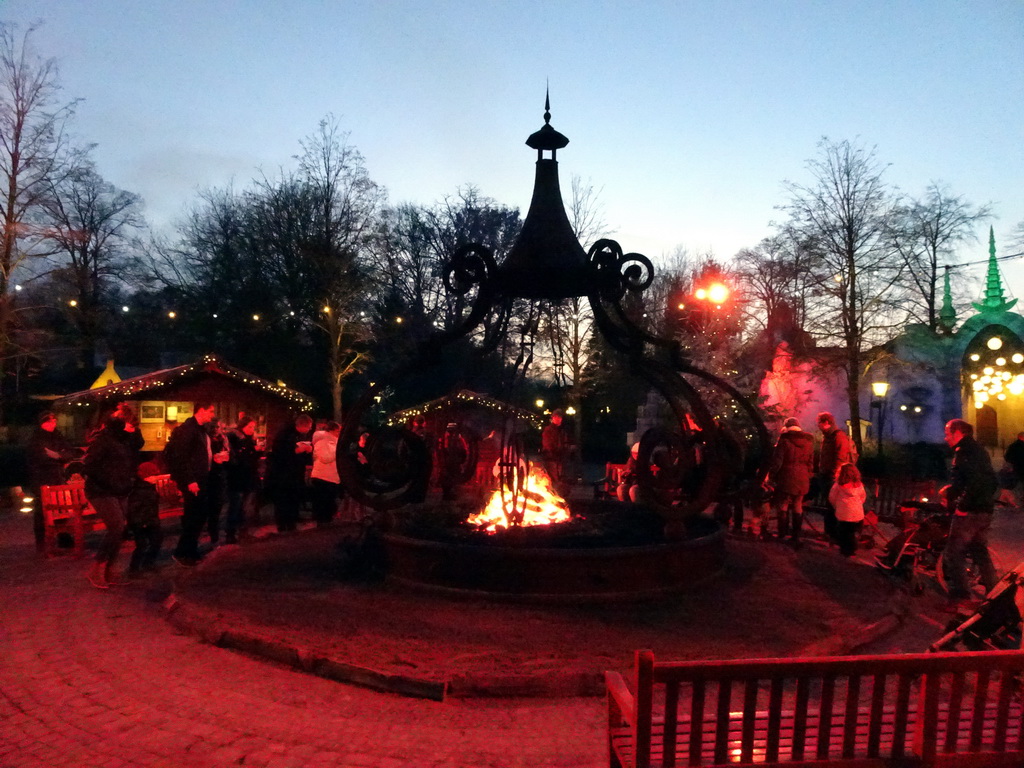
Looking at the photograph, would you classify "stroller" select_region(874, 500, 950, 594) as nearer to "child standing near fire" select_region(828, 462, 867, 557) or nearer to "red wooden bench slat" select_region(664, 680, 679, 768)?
"child standing near fire" select_region(828, 462, 867, 557)

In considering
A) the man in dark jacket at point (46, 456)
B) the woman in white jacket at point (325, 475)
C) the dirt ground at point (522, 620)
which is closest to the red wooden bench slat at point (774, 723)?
the dirt ground at point (522, 620)

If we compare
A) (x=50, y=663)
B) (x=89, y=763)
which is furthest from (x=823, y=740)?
(x=50, y=663)

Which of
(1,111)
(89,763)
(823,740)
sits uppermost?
(1,111)

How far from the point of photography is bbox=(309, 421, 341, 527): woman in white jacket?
37.9ft

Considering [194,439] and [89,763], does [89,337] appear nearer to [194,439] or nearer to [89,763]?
[194,439]

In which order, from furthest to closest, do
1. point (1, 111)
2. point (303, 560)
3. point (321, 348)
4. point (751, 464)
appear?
point (321, 348) → point (1, 111) → point (751, 464) → point (303, 560)

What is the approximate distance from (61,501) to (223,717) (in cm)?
681

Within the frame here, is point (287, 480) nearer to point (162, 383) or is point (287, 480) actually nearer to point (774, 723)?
point (774, 723)

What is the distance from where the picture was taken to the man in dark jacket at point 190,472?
9250 mm

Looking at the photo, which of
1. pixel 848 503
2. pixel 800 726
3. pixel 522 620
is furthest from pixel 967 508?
pixel 800 726

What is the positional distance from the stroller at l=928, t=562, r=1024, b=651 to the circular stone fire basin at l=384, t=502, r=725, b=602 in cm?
278

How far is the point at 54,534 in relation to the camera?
10281mm

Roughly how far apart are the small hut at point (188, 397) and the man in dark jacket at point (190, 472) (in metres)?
11.5

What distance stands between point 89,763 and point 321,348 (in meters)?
30.1
